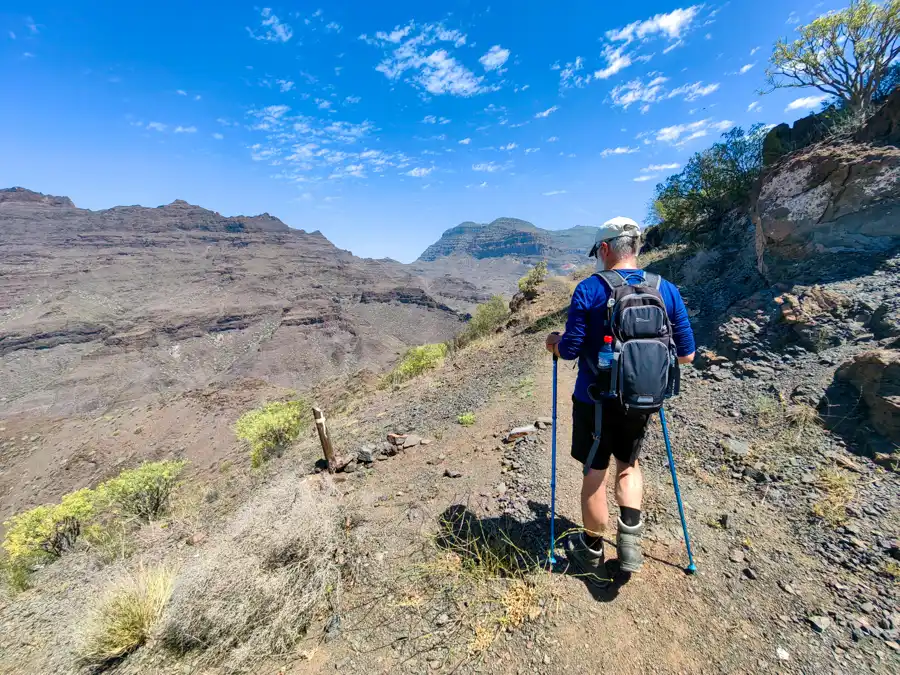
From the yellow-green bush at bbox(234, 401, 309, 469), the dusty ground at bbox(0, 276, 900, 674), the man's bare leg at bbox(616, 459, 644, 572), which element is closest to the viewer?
the dusty ground at bbox(0, 276, 900, 674)

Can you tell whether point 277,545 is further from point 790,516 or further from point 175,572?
point 790,516

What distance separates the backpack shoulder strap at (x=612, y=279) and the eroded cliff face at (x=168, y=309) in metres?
60.8

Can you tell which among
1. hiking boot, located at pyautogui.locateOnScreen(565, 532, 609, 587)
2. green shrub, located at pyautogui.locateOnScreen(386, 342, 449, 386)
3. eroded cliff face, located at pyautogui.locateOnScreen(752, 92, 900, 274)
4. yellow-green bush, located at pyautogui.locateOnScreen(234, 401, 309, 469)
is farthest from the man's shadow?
green shrub, located at pyautogui.locateOnScreen(386, 342, 449, 386)

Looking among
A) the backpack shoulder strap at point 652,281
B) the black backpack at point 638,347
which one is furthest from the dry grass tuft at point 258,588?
the backpack shoulder strap at point 652,281

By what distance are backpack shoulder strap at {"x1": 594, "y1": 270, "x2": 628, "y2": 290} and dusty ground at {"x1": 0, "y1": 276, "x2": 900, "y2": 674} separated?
6.56ft

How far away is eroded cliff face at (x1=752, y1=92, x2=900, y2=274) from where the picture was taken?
5.02 m

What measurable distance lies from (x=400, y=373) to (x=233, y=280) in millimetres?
100239

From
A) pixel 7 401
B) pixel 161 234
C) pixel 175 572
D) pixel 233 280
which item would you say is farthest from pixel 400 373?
pixel 161 234

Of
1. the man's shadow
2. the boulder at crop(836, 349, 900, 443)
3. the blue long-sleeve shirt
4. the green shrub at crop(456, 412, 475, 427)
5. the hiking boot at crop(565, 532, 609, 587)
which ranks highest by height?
the blue long-sleeve shirt

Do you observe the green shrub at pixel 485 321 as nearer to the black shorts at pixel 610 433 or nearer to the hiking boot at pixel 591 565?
the hiking boot at pixel 591 565

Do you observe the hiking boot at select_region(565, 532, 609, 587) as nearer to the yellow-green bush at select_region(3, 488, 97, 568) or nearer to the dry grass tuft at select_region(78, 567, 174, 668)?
the dry grass tuft at select_region(78, 567, 174, 668)

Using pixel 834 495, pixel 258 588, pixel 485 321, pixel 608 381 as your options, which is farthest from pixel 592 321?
pixel 485 321

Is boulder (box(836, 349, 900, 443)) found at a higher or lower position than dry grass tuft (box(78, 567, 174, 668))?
higher

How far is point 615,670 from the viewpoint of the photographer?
6.29 ft
